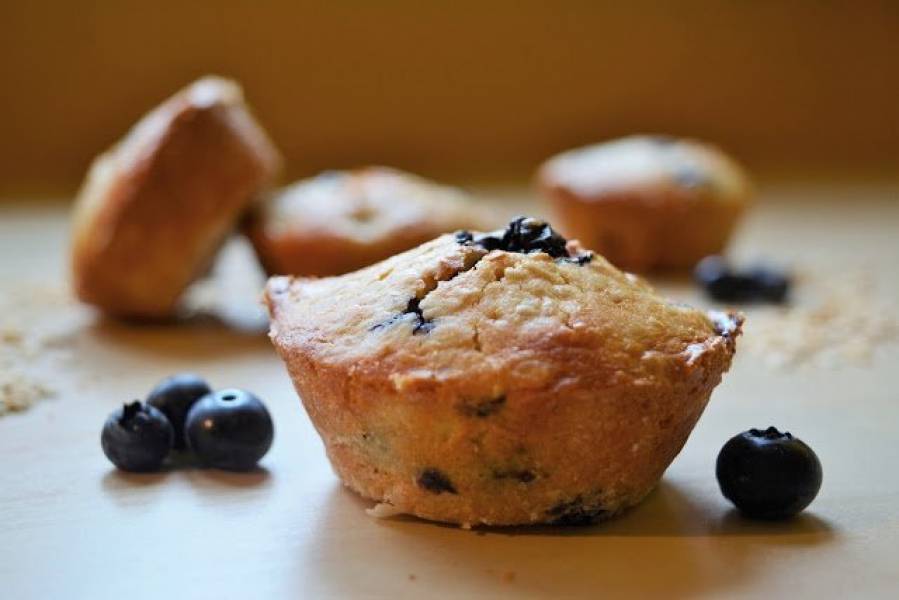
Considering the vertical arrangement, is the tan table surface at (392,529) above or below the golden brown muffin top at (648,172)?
below

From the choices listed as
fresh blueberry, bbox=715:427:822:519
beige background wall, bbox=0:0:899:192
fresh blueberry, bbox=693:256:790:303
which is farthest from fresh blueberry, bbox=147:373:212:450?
beige background wall, bbox=0:0:899:192

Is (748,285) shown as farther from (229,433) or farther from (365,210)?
(229,433)

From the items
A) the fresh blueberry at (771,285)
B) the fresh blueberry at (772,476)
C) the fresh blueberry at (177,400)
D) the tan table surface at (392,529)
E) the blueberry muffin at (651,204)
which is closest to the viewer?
the tan table surface at (392,529)

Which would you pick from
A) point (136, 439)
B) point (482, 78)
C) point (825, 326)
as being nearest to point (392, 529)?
point (136, 439)

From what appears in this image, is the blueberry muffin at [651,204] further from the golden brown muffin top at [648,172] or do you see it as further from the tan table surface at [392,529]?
the tan table surface at [392,529]

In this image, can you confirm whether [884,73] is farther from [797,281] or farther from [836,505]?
[836,505]

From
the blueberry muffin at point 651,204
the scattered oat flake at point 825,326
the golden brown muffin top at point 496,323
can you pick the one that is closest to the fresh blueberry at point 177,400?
the golden brown muffin top at point 496,323
